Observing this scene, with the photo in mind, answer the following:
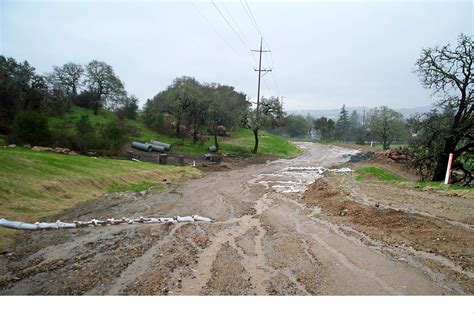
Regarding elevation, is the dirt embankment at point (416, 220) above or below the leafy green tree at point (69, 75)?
below

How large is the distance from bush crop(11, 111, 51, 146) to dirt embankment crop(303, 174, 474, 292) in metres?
20.6

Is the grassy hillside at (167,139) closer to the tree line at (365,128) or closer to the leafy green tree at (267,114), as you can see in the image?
the leafy green tree at (267,114)

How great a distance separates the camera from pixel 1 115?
2920 cm

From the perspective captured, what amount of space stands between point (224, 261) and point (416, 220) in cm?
498

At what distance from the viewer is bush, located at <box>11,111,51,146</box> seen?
22078mm

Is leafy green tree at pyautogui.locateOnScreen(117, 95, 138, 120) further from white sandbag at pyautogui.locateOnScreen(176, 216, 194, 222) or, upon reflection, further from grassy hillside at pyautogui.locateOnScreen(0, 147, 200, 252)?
white sandbag at pyautogui.locateOnScreen(176, 216, 194, 222)

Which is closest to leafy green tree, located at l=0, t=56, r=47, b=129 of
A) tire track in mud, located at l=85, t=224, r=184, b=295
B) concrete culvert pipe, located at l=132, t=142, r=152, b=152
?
concrete culvert pipe, located at l=132, t=142, r=152, b=152

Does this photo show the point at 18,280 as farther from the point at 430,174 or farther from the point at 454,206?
the point at 430,174

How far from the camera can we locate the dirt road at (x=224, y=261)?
15.4 feet

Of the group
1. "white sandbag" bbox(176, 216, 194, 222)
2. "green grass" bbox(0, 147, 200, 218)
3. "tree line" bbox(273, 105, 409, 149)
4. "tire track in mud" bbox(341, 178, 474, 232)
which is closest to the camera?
"tire track in mud" bbox(341, 178, 474, 232)

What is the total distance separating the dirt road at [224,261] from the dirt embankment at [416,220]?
9.6 inches

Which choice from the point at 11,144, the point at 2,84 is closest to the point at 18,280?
the point at 11,144

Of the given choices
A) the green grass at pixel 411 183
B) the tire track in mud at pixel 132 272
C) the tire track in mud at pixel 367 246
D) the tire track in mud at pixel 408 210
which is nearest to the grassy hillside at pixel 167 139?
the green grass at pixel 411 183

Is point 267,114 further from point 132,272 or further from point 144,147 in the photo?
point 132,272
